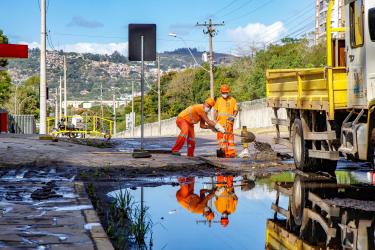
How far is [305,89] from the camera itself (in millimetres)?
15000

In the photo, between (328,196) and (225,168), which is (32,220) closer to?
(328,196)

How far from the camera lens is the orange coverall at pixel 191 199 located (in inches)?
404

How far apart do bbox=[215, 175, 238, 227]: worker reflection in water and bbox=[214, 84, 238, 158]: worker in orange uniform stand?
514cm

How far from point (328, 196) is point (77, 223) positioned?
4.58 m

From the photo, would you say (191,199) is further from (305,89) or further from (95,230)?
(305,89)

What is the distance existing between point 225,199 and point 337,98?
11.2ft

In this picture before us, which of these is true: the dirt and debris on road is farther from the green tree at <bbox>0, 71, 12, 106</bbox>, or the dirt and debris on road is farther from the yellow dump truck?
the green tree at <bbox>0, 71, 12, 106</bbox>

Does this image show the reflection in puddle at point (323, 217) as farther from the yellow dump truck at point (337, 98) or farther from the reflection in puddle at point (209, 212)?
the yellow dump truck at point (337, 98)

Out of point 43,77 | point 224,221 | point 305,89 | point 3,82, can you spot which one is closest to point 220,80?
point 3,82

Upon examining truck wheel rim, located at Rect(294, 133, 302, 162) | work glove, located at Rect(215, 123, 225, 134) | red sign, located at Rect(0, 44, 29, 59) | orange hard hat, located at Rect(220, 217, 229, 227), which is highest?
red sign, located at Rect(0, 44, 29, 59)

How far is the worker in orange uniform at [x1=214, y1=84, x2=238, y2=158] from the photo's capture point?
1970 centimetres

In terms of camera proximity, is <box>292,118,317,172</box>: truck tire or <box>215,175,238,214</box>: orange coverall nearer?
<box>215,175,238,214</box>: orange coverall

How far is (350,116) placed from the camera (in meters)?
12.9

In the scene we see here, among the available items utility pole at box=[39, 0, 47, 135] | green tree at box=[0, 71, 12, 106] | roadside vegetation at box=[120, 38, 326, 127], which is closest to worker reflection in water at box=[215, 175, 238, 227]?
utility pole at box=[39, 0, 47, 135]
